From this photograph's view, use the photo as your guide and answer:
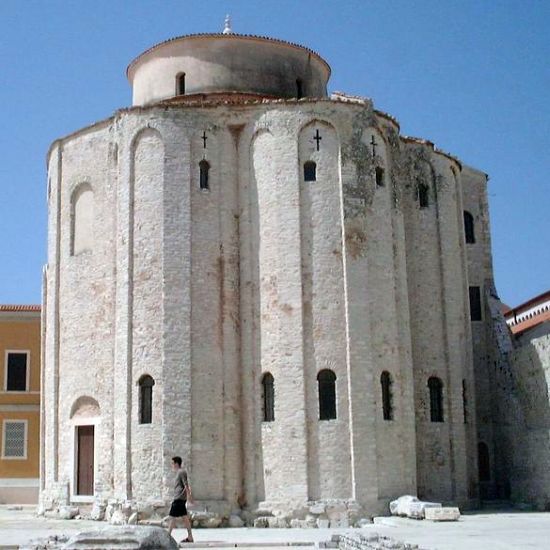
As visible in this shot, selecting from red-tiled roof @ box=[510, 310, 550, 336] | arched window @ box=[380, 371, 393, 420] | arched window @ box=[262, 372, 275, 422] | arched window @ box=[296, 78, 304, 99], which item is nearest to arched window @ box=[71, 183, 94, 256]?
arched window @ box=[262, 372, 275, 422]

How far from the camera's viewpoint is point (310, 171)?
2617 cm

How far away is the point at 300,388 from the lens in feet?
81.1

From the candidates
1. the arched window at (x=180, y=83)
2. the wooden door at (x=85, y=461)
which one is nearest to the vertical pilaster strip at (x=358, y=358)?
the arched window at (x=180, y=83)

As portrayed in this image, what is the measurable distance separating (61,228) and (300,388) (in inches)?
348

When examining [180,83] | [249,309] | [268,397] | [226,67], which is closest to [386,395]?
[268,397]

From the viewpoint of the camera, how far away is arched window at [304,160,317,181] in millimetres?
26078

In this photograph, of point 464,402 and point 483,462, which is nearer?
point 464,402

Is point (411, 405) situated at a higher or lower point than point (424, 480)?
higher

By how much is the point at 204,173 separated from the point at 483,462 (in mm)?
12315

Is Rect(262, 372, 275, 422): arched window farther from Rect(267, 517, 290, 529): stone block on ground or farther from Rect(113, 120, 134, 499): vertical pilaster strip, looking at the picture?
Rect(113, 120, 134, 499): vertical pilaster strip

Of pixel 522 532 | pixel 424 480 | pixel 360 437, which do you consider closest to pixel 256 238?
pixel 360 437

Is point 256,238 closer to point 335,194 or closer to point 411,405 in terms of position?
point 335,194

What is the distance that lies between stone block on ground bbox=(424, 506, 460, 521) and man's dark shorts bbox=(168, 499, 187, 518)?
6.52 meters

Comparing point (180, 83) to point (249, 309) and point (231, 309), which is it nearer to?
point (231, 309)
